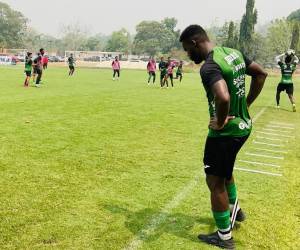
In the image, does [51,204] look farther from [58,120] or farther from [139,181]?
[58,120]

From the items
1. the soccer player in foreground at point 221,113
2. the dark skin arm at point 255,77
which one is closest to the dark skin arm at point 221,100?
the soccer player in foreground at point 221,113

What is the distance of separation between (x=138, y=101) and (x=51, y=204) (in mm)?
11984

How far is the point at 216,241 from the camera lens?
4.31 metres

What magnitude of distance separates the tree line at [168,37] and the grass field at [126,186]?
6773cm

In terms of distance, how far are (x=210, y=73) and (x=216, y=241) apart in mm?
1742

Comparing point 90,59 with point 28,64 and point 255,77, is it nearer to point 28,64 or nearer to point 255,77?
point 28,64

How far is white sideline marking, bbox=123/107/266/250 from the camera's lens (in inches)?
164

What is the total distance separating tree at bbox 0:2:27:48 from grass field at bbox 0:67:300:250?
109415 mm

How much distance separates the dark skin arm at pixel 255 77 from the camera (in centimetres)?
447

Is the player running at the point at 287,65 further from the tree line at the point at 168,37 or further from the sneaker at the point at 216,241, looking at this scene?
the tree line at the point at 168,37

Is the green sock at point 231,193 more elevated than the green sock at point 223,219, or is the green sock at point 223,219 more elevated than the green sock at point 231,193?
the green sock at point 231,193

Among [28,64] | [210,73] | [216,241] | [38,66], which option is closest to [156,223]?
[216,241]

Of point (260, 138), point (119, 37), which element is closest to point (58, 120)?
point (260, 138)

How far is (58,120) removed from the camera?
11.1 m
